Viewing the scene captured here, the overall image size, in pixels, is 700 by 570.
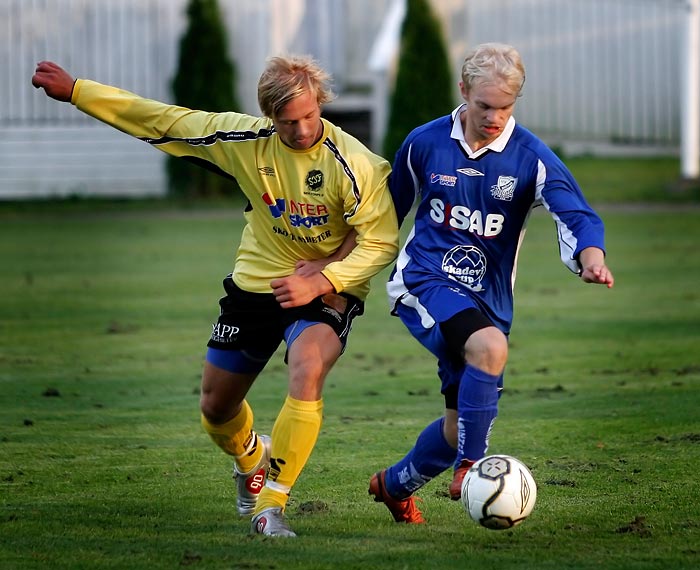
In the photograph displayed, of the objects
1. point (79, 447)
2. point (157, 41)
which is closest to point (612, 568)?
point (79, 447)

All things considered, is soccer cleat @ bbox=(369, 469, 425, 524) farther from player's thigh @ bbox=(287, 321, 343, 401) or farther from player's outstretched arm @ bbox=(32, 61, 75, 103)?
player's outstretched arm @ bbox=(32, 61, 75, 103)

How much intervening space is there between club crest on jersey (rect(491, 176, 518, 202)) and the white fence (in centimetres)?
1674

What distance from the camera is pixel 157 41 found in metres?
22.4

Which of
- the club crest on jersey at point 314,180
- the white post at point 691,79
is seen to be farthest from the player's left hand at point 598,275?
the white post at point 691,79

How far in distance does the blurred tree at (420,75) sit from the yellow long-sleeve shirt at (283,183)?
603 inches

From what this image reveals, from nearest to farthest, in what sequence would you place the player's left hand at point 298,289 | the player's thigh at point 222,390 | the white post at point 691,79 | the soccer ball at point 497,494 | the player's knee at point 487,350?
the soccer ball at point 497,494 → the player's knee at point 487,350 → the player's left hand at point 298,289 → the player's thigh at point 222,390 → the white post at point 691,79

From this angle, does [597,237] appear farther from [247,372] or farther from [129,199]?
[129,199]

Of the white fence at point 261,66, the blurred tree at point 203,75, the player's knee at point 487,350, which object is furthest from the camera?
the white fence at point 261,66

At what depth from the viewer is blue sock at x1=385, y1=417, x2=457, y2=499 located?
219 inches

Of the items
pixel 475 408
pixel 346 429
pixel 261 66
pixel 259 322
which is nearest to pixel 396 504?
pixel 475 408

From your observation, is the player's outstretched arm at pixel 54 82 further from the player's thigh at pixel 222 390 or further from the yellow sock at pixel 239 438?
the yellow sock at pixel 239 438

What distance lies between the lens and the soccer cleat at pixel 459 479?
5.12m

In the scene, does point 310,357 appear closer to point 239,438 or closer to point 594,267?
point 239,438

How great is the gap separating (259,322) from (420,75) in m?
15.8
